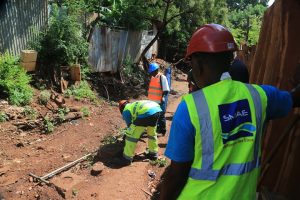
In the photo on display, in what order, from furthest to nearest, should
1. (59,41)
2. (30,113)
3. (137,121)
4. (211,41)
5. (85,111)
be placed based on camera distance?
(59,41) → (85,111) → (30,113) → (137,121) → (211,41)

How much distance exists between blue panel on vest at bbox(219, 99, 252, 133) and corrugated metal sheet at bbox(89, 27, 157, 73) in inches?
460

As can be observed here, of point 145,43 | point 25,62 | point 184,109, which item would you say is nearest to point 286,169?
point 184,109

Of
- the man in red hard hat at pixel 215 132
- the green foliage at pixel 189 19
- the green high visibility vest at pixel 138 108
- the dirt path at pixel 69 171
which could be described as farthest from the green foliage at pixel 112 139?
the green foliage at pixel 189 19

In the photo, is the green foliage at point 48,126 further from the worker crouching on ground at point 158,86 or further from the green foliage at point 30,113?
the worker crouching on ground at point 158,86

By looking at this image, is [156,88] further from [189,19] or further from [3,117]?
[189,19]

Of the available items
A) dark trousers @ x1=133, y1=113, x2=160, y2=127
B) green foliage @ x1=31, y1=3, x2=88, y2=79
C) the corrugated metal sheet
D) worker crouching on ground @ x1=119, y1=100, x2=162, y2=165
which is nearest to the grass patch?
green foliage @ x1=31, y1=3, x2=88, y2=79

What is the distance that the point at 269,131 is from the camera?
342 cm

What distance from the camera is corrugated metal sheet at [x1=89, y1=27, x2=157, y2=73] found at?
13523 millimetres

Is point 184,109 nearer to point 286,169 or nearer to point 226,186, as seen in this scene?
point 226,186

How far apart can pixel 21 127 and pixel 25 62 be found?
248 centimetres

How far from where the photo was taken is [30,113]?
879cm

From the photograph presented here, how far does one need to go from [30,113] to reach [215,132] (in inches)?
304

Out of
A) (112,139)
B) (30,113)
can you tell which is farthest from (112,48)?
(112,139)

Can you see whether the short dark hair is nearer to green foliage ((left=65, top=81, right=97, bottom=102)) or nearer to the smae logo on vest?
the smae logo on vest
